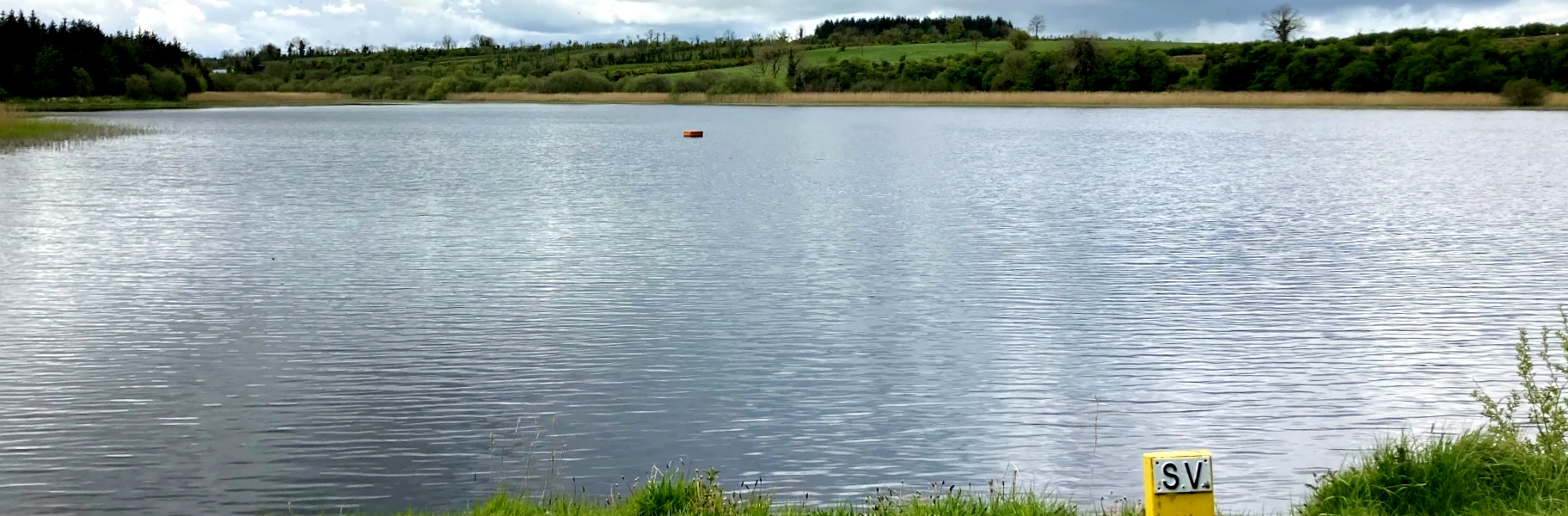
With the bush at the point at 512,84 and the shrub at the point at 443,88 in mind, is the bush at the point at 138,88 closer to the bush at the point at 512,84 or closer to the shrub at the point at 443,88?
the shrub at the point at 443,88

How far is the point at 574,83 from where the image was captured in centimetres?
12400

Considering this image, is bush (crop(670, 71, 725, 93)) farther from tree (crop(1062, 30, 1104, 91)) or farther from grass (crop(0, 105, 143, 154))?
grass (crop(0, 105, 143, 154))

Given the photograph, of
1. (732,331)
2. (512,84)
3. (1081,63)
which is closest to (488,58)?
(512,84)

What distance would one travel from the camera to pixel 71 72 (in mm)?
86688

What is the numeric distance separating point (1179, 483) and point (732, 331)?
7.17 m

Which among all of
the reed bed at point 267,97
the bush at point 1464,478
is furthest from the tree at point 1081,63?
the bush at point 1464,478

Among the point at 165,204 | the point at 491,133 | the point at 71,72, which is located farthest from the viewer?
the point at 71,72

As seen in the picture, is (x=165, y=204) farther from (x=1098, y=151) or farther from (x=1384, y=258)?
(x=1098, y=151)

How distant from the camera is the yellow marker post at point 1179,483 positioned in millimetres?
5570

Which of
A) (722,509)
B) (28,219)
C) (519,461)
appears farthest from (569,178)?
(722,509)

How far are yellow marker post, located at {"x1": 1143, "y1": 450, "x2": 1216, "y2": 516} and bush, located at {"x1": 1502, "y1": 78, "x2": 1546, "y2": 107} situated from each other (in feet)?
272

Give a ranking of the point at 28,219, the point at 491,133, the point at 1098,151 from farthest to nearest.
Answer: the point at 491,133 < the point at 1098,151 < the point at 28,219

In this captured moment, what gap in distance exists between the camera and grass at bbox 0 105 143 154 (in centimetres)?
4337

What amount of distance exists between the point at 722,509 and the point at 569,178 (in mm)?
25640
